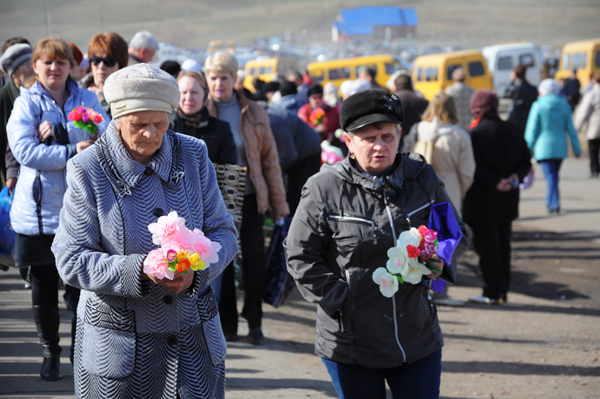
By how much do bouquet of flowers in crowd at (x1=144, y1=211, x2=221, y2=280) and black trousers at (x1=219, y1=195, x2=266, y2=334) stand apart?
306 centimetres

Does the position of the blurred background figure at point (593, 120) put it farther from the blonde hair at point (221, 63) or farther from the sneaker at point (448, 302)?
the blonde hair at point (221, 63)

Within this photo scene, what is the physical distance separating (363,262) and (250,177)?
268 centimetres

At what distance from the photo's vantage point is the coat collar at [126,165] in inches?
101

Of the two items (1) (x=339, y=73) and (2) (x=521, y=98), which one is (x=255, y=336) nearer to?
(2) (x=521, y=98)

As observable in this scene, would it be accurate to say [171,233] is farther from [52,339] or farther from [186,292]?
[52,339]

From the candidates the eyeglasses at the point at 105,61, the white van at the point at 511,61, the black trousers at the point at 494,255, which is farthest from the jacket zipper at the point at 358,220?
the white van at the point at 511,61

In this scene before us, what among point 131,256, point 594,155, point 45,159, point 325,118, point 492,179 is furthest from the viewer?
point 594,155

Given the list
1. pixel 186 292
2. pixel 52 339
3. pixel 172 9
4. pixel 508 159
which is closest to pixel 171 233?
pixel 186 292

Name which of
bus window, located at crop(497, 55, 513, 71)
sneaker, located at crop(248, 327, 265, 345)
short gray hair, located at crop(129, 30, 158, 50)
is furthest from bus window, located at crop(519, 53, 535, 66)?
sneaker, located at crop(248, 327, 265, 345)

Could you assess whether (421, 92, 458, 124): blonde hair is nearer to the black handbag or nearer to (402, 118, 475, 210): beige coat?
(402, 118, 475, 210): beige coat

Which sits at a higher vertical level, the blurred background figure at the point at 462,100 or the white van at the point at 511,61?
the white van at the point at 511,61

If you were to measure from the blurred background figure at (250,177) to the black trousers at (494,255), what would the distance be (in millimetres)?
2488

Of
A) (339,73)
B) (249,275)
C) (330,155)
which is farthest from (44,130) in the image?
(339,73)

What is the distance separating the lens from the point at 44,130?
424 cm
